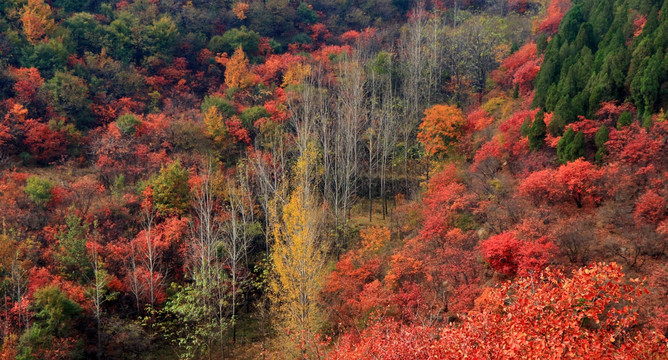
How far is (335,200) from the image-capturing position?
26.9 m

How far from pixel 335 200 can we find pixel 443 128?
9.24 m

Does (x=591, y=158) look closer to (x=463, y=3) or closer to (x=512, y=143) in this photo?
(x=512, y=143)

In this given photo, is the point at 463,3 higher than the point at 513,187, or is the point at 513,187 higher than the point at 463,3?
the point at 463,3

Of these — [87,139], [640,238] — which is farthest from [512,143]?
[87,139]

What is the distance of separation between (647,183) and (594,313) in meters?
10.8

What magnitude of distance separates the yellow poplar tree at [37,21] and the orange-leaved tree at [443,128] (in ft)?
115

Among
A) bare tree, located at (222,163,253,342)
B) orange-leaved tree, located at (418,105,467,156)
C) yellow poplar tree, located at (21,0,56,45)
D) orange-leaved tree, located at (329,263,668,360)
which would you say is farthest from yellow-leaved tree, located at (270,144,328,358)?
yellow poplar tree, located at (21,0,56,45)

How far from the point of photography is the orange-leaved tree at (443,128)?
2827cm

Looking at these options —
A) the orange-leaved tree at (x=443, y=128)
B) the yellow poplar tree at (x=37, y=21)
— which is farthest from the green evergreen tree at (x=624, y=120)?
the yellow poplar tree at (x=37, y=21)

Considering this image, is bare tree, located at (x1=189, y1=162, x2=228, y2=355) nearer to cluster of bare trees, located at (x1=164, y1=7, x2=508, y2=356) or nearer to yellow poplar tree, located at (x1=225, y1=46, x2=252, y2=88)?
cluster of bare trees, located at (x1=164, y1=7, x2=508, y2=356)

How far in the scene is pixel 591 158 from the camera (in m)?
18.9

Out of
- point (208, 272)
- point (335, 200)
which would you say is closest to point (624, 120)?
point (335, 200)

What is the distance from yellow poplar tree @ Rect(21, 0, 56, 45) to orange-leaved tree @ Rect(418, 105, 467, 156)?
115ft

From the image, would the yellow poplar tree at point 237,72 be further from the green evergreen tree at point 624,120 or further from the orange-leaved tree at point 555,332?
the orange-leaved tree at point 555,332
